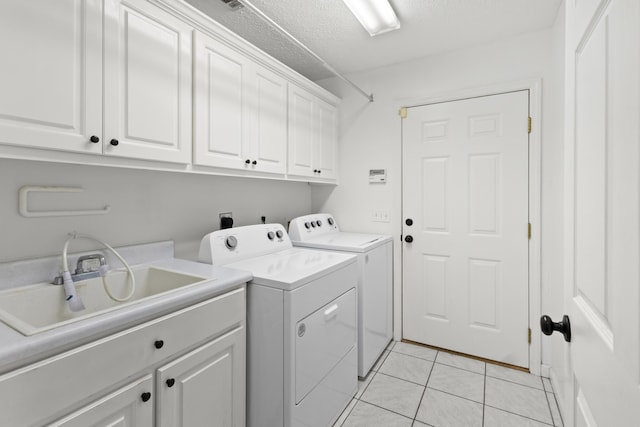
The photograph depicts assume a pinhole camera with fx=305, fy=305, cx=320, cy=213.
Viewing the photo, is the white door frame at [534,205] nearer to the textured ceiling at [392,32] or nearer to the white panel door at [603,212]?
the textured ceiling at [392,32]

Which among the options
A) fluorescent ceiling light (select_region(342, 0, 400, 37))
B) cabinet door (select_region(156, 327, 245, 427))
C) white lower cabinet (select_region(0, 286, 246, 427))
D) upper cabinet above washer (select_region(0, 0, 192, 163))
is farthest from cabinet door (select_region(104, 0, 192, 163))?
fluorescent ceiling light (select_region(342, 0, 400, 37))

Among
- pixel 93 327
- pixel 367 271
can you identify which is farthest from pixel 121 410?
pixel 367 271

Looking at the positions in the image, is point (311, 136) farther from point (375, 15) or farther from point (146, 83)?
point (146, 83)

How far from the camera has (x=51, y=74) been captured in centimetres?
106

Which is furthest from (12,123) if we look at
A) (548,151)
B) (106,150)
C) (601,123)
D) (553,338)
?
(553,338)

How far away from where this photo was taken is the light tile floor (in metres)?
1.82

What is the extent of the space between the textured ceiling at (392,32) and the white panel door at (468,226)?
48cm

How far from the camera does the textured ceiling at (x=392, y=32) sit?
1942mm

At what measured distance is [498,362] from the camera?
2430 mm

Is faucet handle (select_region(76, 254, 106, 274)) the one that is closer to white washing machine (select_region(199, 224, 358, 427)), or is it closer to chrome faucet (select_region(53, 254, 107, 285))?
chrome faucet (select_region(53, 254, 107, 285))

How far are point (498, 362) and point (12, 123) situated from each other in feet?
10.4

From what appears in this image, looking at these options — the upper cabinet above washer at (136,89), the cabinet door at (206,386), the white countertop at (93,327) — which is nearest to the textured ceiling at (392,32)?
the upper cabinet above washer at (136,89)

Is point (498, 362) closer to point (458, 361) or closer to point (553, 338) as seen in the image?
point (458, 361)

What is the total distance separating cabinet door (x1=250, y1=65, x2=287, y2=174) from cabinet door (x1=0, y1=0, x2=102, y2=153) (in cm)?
89
